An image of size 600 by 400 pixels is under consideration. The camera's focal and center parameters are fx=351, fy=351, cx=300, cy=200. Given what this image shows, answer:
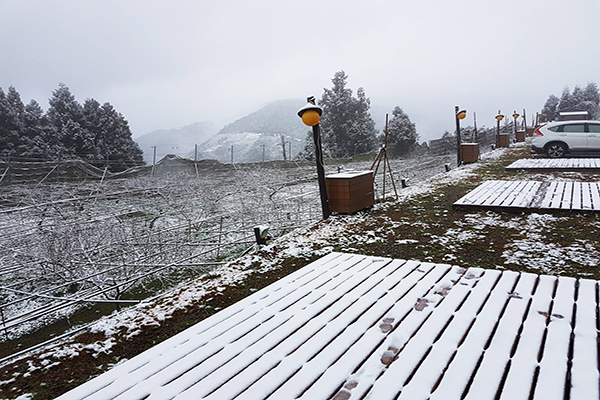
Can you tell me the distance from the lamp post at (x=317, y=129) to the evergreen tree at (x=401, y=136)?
20208mm

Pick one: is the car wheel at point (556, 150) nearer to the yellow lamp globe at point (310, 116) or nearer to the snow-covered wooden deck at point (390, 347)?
the yellow lamp globe at point (310, 116)

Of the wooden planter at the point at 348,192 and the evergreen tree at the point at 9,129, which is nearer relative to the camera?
the wooden planter at the point at 348,192

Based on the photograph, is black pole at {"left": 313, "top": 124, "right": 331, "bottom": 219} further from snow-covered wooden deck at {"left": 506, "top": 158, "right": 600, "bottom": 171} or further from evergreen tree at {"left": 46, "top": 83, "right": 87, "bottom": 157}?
evergreen tree at {"left": 46, "top": 83, "right": 87, "bottom": 157}

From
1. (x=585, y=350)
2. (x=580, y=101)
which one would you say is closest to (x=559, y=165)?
(x=585, y=350)

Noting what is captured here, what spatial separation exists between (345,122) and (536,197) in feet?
74.8

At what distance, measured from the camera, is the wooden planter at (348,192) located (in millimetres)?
5398

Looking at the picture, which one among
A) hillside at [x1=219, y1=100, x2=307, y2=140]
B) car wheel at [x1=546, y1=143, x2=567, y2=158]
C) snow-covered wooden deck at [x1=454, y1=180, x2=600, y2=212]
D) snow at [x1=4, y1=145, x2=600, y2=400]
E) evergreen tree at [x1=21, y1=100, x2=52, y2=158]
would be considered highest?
hillside at [x1=219, y1=100, x2=307, y2=140]

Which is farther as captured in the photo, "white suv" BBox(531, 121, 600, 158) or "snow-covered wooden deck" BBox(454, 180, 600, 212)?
"white suv" BBox(531, 121, 600, 158)

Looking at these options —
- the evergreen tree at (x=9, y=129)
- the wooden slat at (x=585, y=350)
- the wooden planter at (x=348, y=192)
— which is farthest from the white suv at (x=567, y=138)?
the evergreen tree at (x=9, y=129)

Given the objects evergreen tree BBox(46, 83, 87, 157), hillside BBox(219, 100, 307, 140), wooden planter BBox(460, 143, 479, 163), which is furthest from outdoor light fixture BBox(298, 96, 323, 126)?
hillside BBox(219, 100, 307, 140)

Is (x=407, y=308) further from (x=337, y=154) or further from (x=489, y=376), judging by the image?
(x=337, y=154)

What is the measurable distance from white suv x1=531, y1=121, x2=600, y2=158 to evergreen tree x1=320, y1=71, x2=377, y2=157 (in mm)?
15057

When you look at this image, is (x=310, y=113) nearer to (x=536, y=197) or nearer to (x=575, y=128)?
(x=536, y=197)

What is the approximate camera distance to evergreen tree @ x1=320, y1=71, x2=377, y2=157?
26484 mm
